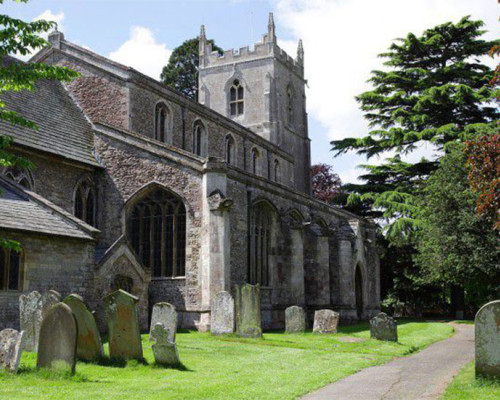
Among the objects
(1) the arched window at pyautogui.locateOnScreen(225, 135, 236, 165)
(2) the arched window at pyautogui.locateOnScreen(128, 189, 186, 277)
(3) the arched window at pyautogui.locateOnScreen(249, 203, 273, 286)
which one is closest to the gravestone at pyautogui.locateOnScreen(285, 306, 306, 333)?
(3) the arched window at pyautogui.locateOnScreen(249, 203, 273, 286)

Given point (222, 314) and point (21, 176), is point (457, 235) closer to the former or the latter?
point (222, 314)

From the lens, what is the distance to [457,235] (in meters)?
27.7

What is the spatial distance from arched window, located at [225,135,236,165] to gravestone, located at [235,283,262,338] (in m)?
15.0

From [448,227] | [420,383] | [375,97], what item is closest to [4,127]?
[420,383]

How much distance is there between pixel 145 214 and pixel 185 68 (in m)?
36.3

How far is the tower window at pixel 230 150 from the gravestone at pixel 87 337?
21290 millimetres

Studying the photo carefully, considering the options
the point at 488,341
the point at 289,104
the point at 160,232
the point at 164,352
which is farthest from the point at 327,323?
the point at 289,104

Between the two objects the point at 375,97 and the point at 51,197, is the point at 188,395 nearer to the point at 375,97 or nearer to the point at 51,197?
the point at 51,197

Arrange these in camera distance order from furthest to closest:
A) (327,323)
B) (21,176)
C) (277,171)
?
1. (277,171)
2. (327,323)
3. (21,176)

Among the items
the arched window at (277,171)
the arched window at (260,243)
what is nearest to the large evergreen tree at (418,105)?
the arched window at (277,171)

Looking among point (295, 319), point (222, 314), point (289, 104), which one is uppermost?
point (289, 104)

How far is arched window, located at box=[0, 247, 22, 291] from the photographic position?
15.5 metres

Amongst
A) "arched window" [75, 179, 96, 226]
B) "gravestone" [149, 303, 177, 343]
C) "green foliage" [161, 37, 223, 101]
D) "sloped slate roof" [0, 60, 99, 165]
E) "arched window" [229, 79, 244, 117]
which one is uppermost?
"green foliage" [161, 37, 223, 101]

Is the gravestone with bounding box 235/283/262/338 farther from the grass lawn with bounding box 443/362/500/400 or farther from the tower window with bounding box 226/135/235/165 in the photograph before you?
the tower window with bounding box 226/135/235/165
